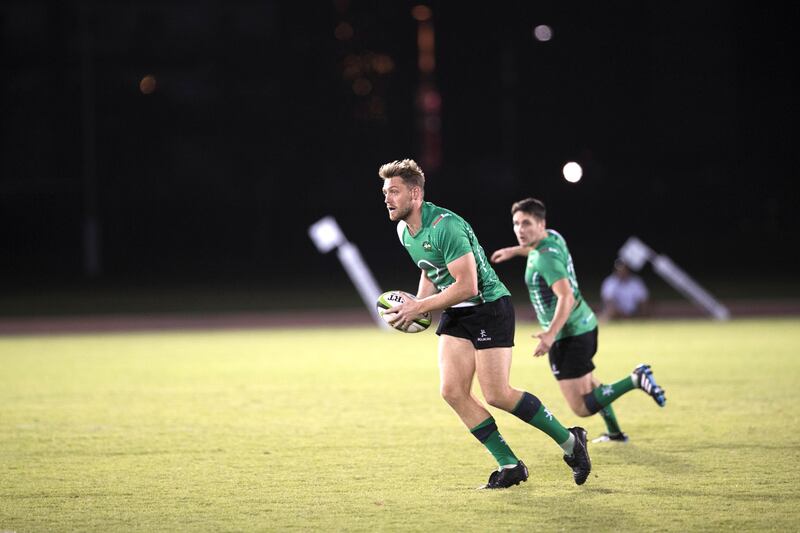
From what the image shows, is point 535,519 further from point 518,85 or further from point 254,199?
point 518,85

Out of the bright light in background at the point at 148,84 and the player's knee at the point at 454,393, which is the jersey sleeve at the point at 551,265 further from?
the bright light in background at the point at 148,84

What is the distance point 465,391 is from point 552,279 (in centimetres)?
155

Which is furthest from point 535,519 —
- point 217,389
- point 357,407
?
point 217,389

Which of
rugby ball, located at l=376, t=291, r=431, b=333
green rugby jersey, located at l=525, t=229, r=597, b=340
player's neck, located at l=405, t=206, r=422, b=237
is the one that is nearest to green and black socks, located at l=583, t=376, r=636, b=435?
green rugby jersey, located at l=525, t=229, r=597, b=340

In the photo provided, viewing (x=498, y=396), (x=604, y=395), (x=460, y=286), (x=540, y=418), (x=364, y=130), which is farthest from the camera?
(x=364, y=130)

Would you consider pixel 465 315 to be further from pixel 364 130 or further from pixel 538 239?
pixel 364 130

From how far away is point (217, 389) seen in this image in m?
13.9

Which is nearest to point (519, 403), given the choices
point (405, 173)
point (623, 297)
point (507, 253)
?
point (405, 173)

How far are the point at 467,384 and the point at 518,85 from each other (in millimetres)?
39456

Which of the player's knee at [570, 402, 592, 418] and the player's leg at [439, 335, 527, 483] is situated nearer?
the player's leg at [439, 335, 527, 483]

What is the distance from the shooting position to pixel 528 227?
9211mm

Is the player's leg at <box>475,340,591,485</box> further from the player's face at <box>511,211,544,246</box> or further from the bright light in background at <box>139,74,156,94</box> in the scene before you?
the bright light in background at <box>139,74,156,94</box>

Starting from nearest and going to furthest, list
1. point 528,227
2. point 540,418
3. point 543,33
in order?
1. point 540,418
2. point 528,227
3. point 543,33

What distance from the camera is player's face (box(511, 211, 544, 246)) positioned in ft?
30.1
